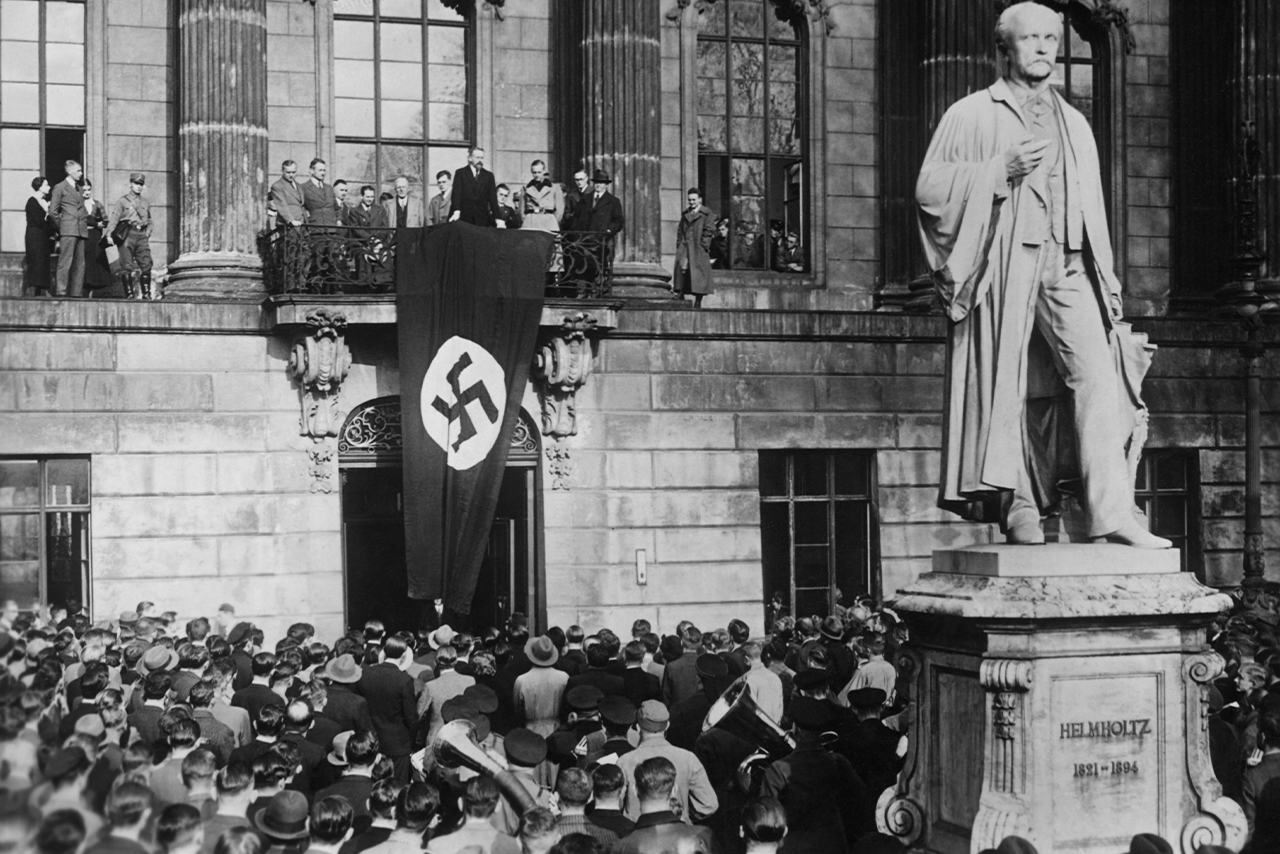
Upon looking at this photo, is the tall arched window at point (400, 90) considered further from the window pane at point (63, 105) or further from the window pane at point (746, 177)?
the window pane at point (746, 177)

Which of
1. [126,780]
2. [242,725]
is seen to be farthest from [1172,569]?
[242,725]

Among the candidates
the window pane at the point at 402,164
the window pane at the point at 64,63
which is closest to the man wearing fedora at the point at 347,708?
the window pane at the point at 402,164

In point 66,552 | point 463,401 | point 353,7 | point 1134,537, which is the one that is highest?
point 353,7

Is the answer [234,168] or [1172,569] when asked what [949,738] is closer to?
[1172,569]

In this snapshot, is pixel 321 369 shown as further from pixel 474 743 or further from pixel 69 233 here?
pixel 474 743

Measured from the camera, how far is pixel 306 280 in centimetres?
2006

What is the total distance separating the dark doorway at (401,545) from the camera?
2114cm

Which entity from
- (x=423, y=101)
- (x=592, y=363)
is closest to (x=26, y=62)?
(x=423, y=101)

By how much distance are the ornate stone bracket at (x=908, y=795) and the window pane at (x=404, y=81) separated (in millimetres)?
17191

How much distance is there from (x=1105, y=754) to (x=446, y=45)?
18.4 meters

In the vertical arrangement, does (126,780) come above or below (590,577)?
above

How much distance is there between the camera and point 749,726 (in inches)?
380

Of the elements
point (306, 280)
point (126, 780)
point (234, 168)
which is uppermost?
point (234, 168)

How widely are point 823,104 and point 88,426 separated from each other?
11823 mm
